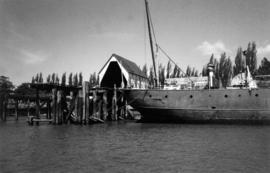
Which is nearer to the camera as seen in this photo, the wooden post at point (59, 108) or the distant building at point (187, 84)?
the wooden post at point (59, 108)

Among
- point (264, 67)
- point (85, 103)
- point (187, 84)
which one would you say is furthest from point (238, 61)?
point (85, 103)

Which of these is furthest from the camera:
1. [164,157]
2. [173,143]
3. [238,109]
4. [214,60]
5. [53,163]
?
[214,60]

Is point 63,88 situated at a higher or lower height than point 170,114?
higher

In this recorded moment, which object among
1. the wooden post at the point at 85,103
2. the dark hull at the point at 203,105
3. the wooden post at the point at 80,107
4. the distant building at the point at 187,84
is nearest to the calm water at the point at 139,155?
the dark hull at the point at 203,105

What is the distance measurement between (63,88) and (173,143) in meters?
18.2

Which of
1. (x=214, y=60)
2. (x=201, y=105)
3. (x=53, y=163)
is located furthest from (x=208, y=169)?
(x=214, y=60)

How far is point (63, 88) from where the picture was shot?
96.9 ft

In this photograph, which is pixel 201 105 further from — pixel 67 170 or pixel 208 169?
pixel 67 170

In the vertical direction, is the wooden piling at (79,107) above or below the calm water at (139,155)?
above

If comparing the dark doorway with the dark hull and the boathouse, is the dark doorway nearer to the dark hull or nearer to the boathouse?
the boathouse

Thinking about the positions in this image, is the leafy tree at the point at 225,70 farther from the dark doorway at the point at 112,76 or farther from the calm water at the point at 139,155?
the calm water at the point at 139,155

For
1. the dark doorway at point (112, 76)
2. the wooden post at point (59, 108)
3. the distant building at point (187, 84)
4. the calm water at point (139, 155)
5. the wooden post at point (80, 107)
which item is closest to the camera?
the calm water at point (139, 155)

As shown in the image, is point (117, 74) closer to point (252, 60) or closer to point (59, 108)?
point (59, 108)

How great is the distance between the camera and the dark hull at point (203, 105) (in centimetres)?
2550
